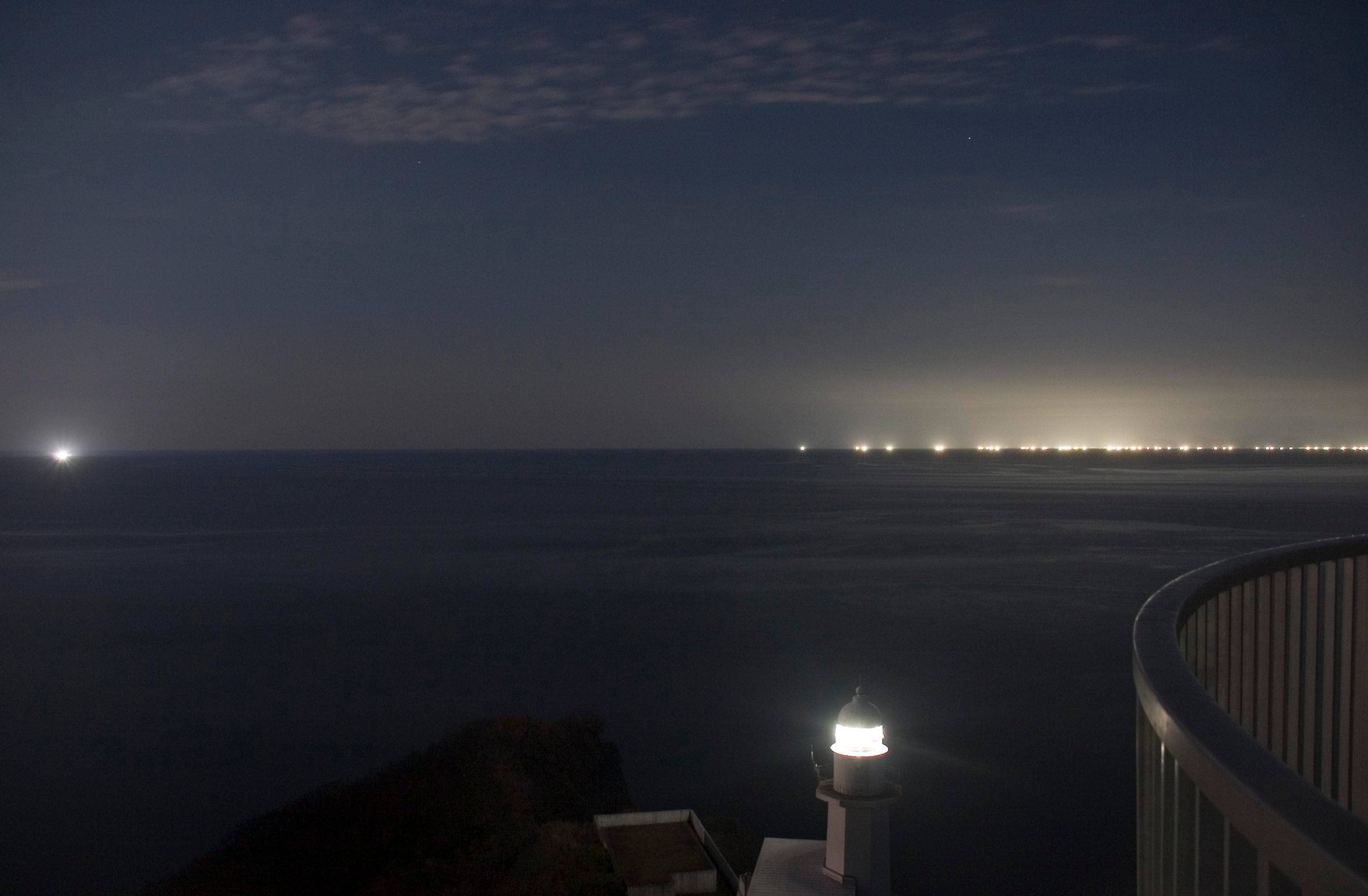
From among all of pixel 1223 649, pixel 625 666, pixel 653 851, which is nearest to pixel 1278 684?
pixel 1223 649

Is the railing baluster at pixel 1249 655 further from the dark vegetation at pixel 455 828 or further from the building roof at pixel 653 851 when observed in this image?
the dark vegetation at pixel 455 828

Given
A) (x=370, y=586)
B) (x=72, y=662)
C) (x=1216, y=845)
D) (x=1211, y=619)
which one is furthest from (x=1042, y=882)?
(x=370, y=586)

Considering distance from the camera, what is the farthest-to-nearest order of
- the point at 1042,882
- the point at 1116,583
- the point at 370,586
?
the point at 370,586
the point at 1116,583
the point at 1042,882

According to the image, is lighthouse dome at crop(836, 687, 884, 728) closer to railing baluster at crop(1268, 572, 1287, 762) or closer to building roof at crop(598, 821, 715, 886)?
building roof at crop(598, 821, 715, 886)

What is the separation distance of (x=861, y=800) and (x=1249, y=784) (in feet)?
34.9

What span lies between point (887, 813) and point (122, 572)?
54940mm

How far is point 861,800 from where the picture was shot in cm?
1129

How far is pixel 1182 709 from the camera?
1649 mm

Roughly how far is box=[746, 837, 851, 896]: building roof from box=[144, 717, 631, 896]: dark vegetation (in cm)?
211

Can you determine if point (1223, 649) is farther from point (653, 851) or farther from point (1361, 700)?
point (653, 851)

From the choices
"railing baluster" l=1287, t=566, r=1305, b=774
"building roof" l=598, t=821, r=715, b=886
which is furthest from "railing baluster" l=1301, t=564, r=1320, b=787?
"building roof" l=598, t=821, r=715, b=886

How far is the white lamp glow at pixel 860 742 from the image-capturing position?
1147 cm

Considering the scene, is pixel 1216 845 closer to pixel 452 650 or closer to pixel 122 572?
pixel 452 650

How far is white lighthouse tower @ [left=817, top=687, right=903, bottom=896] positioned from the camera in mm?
11391
